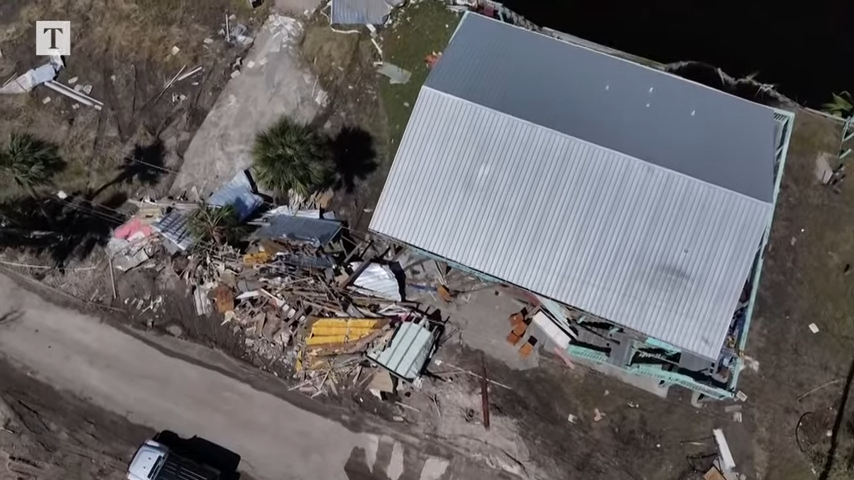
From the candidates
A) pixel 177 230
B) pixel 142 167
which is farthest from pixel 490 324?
pixel 142 167

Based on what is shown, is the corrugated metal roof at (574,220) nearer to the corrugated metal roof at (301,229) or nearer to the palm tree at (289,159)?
the corrugated metal roof at (301,229)

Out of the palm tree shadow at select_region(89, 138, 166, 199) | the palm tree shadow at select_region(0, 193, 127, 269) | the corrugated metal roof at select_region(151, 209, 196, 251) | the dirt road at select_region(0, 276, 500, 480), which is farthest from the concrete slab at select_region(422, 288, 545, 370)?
the palm tree shadow at select_region(0, 193, 127, 269)

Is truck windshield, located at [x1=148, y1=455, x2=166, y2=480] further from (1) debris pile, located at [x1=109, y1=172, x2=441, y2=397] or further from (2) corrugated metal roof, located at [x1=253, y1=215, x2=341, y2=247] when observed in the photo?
(2) corrugated metal roof, located at [x1=253, y1=215, x2=341, y2=247]

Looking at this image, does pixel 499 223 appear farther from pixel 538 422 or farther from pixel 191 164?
A: pixel 191 164

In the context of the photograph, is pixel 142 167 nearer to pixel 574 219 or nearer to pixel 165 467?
pixel 165 467

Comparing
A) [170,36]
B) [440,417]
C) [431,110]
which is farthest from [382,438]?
[170,36]

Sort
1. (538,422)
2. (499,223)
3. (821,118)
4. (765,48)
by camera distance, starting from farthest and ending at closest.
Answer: (765,48), (821,118), (538,422), (499,223)
